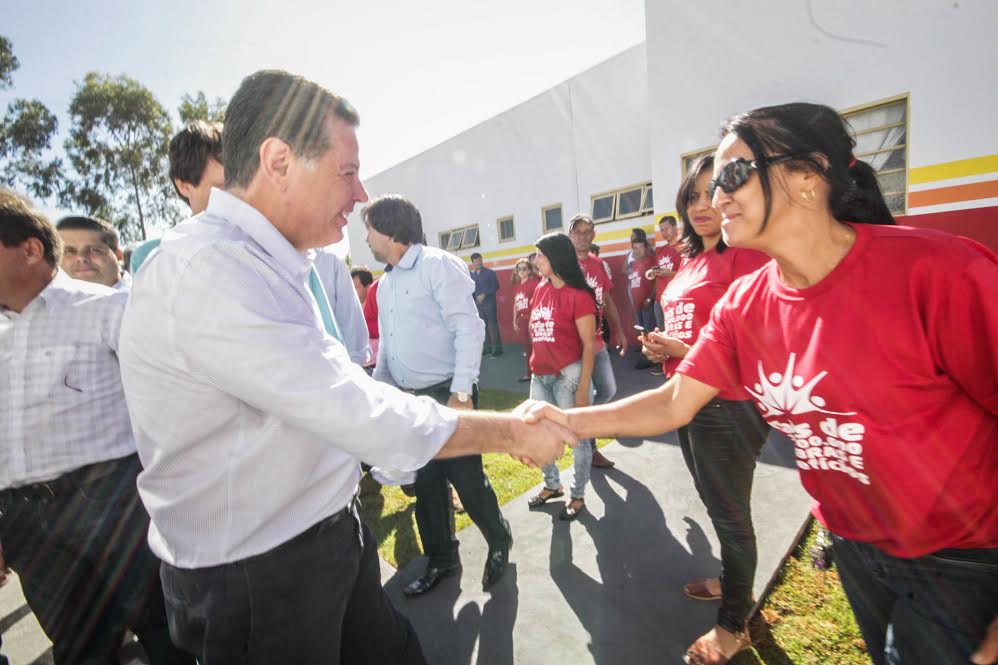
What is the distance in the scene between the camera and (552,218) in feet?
34.8

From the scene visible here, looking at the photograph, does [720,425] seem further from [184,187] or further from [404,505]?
[404,505]

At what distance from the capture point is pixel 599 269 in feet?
18.1

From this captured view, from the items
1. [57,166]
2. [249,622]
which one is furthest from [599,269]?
[57,166]

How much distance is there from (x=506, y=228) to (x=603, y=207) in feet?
9.61

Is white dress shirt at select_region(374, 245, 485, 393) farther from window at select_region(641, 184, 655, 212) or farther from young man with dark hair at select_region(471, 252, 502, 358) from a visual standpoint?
young man with dark hair at select_region(471, 252, 502, 358)

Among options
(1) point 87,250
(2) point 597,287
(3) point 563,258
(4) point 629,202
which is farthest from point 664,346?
(4) point 629,202

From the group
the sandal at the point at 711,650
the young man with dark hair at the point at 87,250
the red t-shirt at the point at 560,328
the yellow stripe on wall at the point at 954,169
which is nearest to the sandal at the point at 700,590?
the sandal at the point at 711,650

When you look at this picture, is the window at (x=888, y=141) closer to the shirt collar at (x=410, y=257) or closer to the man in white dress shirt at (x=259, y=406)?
the shirt collar at (x=410, y=257)

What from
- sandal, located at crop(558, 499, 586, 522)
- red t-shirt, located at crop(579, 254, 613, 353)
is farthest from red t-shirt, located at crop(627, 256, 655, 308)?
sandal, located at crop(558, 499, 586, 522)

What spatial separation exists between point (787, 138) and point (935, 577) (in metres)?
1.22

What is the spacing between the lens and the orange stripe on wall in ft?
16.4

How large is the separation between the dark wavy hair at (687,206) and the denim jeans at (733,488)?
0.83m

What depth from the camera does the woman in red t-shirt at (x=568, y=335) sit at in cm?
344

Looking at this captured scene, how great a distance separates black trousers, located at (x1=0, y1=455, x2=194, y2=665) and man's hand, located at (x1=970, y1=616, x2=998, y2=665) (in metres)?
2.87
